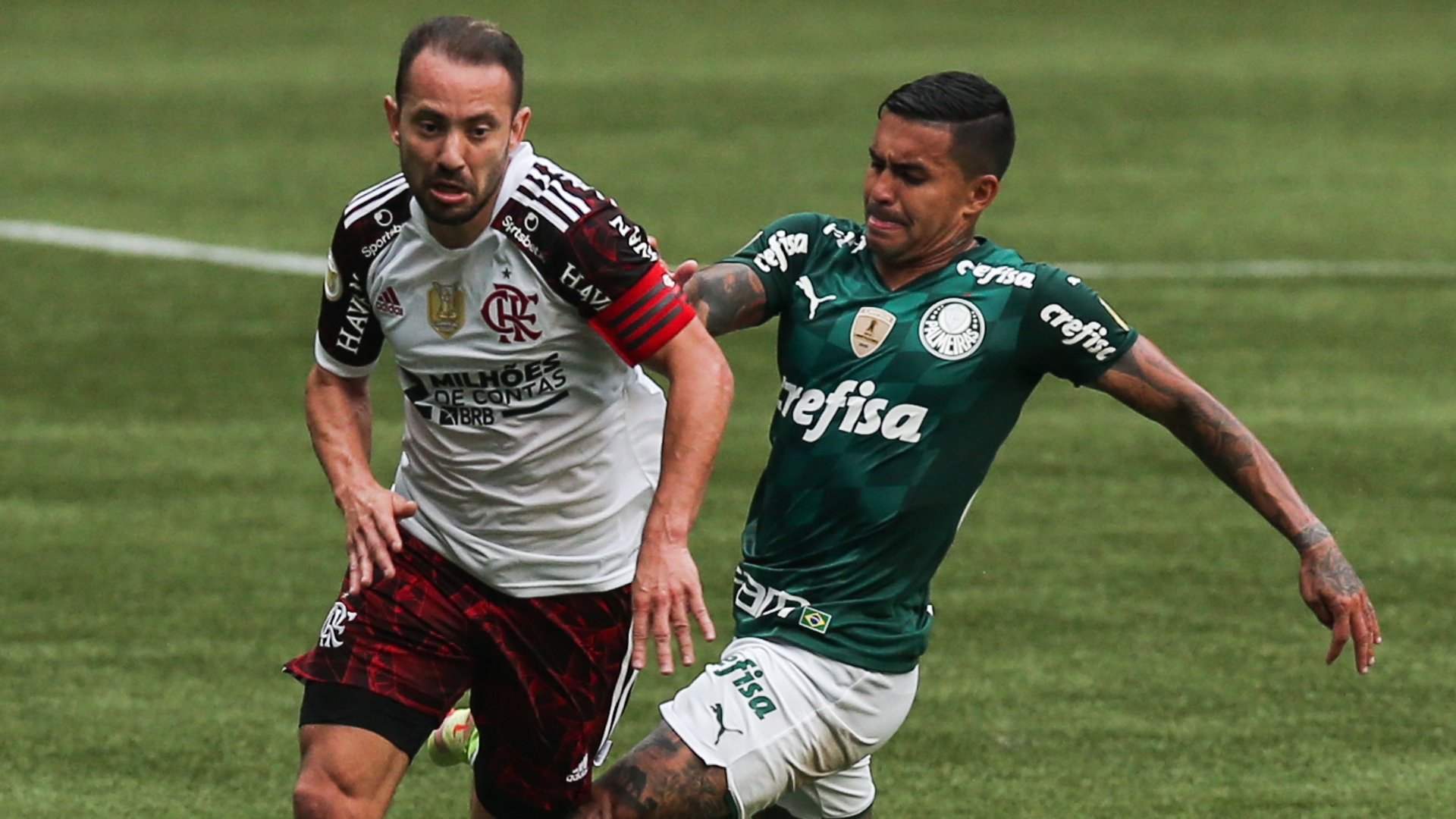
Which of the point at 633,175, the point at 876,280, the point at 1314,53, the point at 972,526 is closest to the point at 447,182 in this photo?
the point at 876,280

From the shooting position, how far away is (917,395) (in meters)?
5.66

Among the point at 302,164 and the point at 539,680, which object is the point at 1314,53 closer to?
the point at 302,164

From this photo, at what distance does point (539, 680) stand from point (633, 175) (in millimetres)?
12317

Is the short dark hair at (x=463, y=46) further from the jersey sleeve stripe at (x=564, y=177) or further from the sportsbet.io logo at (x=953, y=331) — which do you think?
the sportsbet.io logo at (x=953, y=331)

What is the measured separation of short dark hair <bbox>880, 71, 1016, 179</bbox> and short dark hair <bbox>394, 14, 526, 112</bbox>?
0.91 metres

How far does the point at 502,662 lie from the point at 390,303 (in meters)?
0.87

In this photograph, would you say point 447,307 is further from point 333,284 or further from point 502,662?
point 502,662

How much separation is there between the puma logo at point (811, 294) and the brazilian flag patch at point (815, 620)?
0.69m

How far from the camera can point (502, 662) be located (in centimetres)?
578

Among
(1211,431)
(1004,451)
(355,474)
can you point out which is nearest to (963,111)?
(1211,431)

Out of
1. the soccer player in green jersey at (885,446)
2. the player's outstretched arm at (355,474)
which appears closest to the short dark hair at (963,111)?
the soccer player in green jersey at (885,446)

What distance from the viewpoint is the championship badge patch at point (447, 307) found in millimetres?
5551

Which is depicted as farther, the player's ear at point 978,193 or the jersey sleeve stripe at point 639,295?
the player's ear at point 978,193

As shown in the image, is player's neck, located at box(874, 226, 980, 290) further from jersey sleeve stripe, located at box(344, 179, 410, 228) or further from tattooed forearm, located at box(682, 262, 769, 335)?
jersey sleeve stripe, located at box(344, 179, 410, 228)
